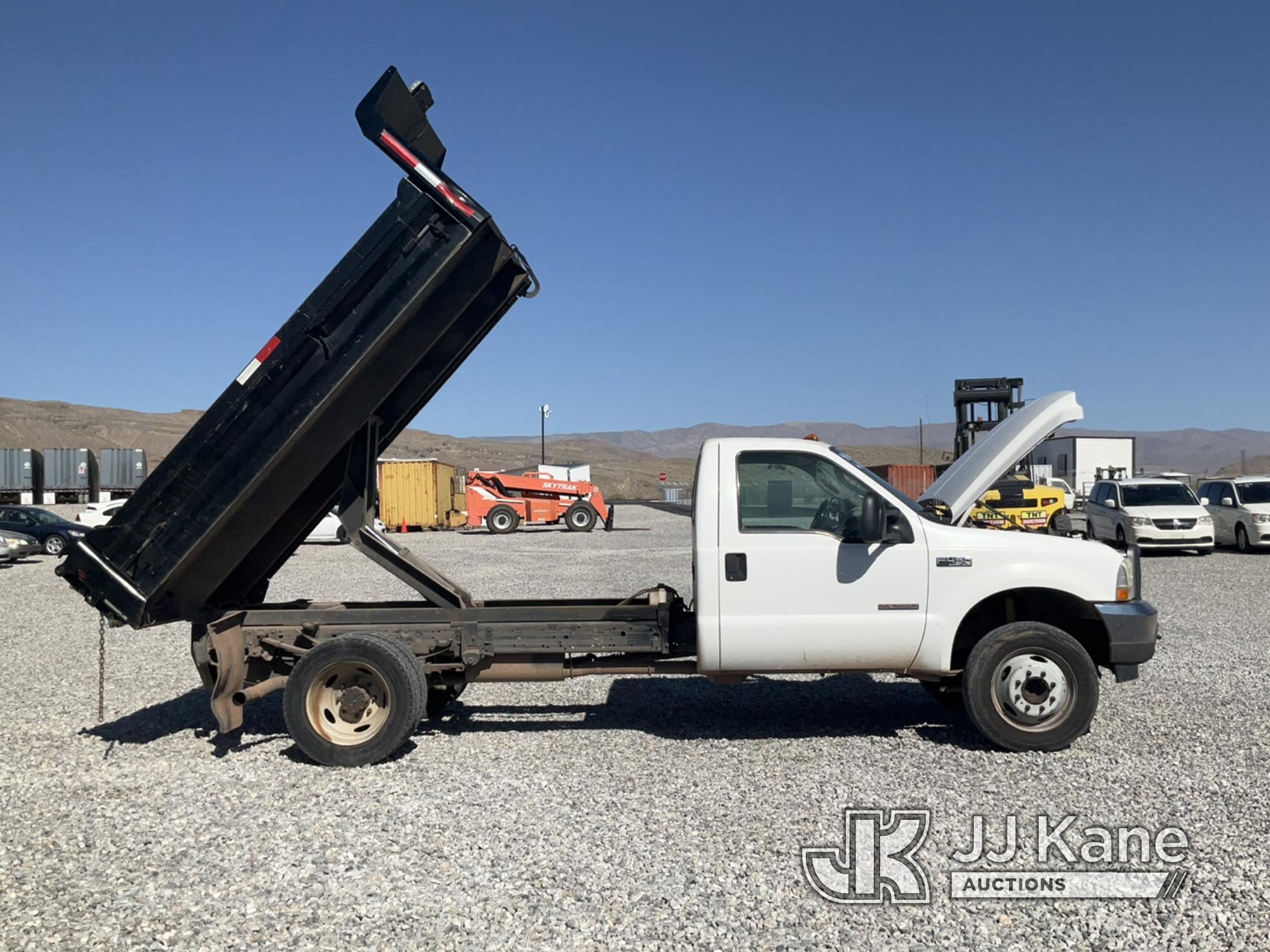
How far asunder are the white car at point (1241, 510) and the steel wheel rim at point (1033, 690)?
18.3 meters

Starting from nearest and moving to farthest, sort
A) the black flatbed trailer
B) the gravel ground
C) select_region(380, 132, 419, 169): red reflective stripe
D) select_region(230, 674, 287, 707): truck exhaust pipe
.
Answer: the gravel ground
select_region(380, 132, 419, 169): red reflective stripe
the black flatbed trailer
select_region(230, 674, 287, 707): truck exhaust pipe

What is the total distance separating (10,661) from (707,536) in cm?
802

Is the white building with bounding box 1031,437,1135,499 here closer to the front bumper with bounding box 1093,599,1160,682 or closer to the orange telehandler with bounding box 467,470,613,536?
the orange telehandler with bounding box 467,470,613,536

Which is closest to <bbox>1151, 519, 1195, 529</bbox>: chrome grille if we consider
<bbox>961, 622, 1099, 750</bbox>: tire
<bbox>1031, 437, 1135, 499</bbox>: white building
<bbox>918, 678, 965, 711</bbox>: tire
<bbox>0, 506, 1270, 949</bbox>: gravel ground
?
<bbox>0, 506, 1270, 949</bbox>: gravel ground

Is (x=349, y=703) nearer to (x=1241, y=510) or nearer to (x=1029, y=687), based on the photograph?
(x=1029, y=687)

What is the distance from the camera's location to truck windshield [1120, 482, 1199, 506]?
21609 mm

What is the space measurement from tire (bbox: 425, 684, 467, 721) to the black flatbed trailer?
0.43 metres

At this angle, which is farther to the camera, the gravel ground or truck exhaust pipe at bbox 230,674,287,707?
truck exhaust pipe at bbox 230,674,287,707

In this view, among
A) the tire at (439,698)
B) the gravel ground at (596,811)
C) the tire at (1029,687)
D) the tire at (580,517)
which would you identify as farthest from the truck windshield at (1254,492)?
the tire at (439,698)

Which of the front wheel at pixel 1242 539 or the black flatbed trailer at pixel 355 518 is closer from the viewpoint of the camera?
the black flatbed trailer at pixel 355 518

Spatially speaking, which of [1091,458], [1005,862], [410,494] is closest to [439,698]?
[1005,862]

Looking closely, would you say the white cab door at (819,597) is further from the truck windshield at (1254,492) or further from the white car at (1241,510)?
the truck windshield at (1254,492)

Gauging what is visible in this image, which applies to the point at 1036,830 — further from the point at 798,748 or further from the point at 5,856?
the point at 5,856

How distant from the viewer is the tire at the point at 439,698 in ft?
24.2
